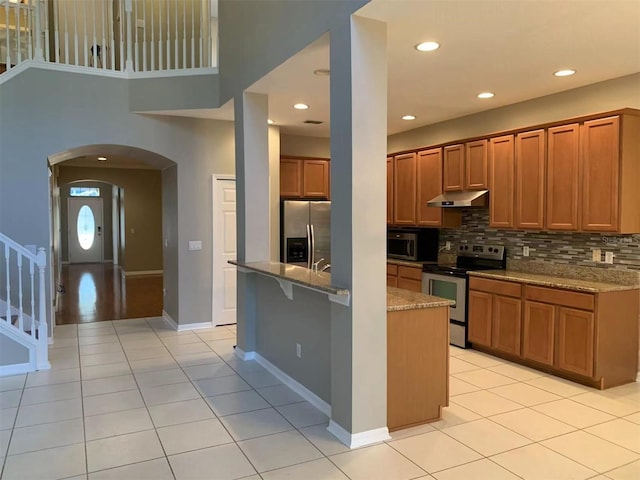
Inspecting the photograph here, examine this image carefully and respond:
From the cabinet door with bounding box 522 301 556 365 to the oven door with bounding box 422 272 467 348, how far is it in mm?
762

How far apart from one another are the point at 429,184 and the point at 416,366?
10.7 feet

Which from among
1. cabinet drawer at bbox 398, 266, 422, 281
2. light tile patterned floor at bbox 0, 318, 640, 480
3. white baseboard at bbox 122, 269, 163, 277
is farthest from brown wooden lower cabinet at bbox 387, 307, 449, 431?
white baseboard at bbox 122, 269, 163, 277

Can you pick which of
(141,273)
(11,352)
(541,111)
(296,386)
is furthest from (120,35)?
(141,273)

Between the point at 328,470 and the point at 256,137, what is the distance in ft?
10.2

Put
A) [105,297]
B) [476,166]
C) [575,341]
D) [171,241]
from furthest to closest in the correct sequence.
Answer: [105,297]
[171,241]
[476,166]
[575,341]

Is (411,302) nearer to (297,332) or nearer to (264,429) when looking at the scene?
(297,332)

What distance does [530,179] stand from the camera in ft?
15.1

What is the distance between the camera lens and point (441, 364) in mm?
3246

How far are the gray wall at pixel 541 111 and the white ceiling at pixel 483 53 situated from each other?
4.0 inches

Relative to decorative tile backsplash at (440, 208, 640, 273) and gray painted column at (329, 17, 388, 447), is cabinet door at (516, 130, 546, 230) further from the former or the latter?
gray painted column at (329, 17, 388, 447)

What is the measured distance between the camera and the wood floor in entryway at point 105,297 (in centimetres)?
684

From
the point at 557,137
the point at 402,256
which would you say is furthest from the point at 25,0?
the point at 557,137

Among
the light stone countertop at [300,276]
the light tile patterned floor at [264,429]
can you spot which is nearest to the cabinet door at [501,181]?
the light tile patterned floor at [264,429]

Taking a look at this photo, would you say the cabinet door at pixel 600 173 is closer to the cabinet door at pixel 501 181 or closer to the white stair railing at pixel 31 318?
the cabinet door at pixel 501 181
